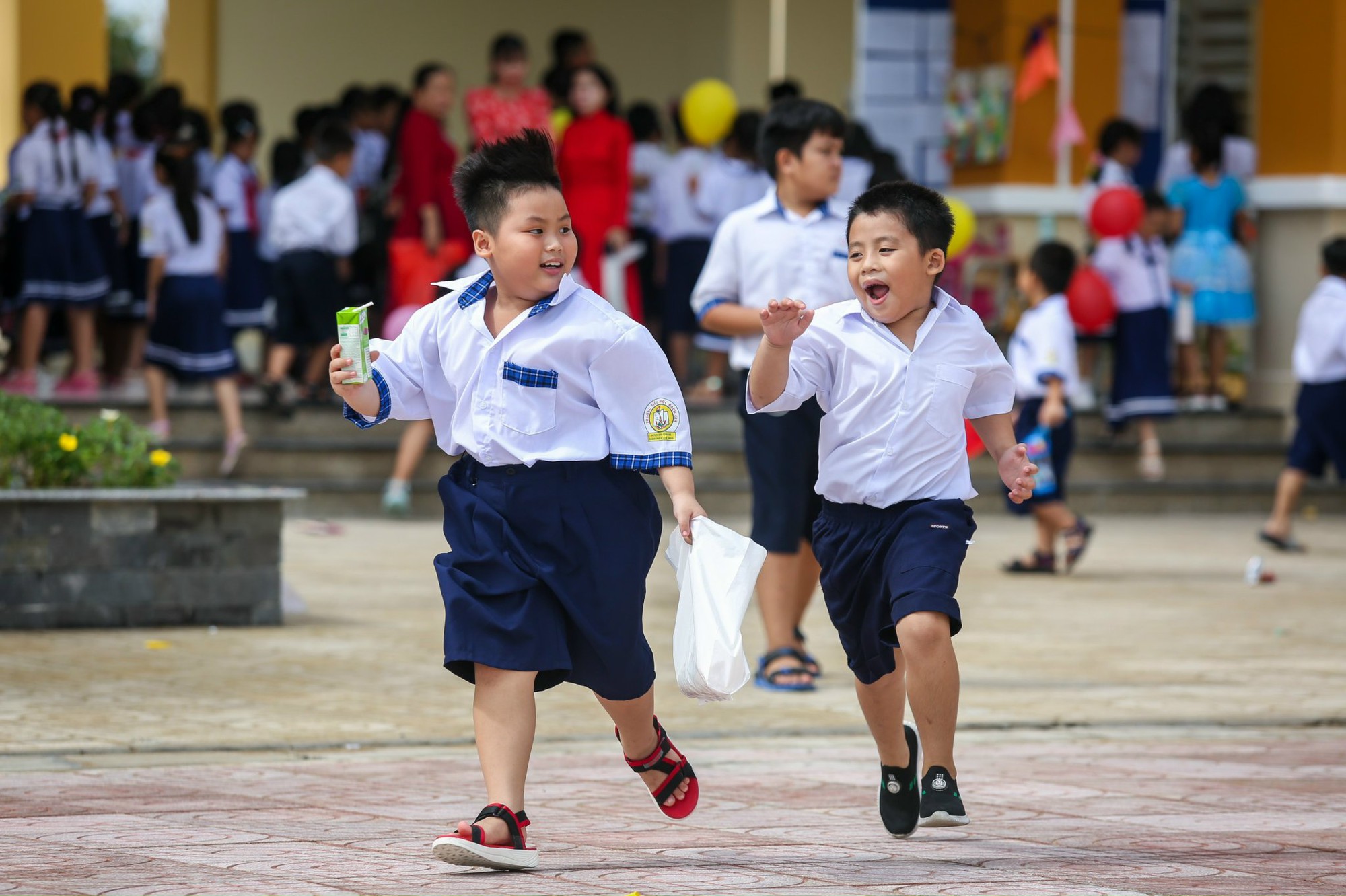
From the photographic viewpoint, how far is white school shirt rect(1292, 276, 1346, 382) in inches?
446

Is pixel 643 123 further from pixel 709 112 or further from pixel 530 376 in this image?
pixel 530 376

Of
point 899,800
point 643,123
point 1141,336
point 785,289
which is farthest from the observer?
point 643,123

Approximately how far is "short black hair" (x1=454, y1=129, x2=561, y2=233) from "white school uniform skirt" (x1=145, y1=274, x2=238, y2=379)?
7847 mm

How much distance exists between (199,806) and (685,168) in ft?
31.5

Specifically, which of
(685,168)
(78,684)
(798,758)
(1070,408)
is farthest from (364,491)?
(798,758)

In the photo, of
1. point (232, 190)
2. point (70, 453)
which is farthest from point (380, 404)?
point (232, 190)

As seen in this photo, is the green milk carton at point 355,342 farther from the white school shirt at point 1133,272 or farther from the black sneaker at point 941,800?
the white school shirt at point 1133,272

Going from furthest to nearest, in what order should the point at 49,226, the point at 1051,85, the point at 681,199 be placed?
the point at 1051,85 → the point at 681,199 → the point at 49,226

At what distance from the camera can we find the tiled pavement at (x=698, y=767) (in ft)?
14.1

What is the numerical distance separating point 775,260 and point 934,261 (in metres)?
2.22

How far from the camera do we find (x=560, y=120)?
1448 cm

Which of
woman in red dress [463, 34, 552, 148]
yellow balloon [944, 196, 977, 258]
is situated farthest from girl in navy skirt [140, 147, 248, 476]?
yellow balloon [944, 196, 977, 258]

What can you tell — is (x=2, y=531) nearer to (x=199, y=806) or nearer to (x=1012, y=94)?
(x=199, y=806)

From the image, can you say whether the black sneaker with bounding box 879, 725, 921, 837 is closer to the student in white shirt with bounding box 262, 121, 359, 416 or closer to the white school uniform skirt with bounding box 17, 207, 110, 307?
the student in white shirt with bounding box 262, 121, 359, 416
